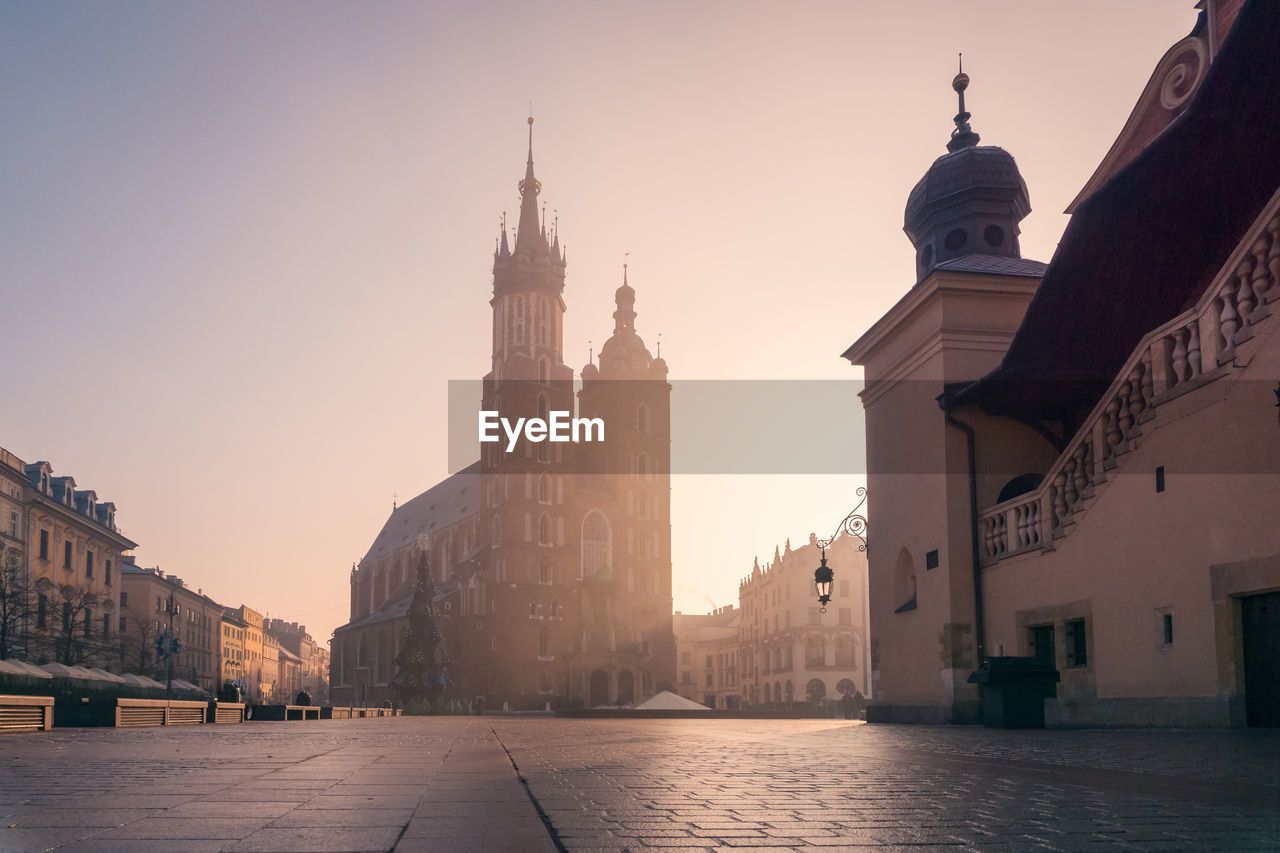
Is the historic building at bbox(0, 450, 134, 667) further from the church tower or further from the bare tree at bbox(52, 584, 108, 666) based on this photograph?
the church tower

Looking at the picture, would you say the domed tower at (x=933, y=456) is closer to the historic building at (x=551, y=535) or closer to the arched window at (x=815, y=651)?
the historic building at (x=551, y=535)

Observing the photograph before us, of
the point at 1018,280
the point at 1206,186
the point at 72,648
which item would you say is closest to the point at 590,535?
the point at 72,648

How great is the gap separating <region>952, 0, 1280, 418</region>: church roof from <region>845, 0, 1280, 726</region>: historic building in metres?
0.03

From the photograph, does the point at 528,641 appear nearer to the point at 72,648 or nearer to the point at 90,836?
the point at 72,648

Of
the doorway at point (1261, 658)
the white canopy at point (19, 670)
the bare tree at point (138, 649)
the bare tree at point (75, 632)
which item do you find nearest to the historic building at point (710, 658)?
the bare tree at point (138, 649)

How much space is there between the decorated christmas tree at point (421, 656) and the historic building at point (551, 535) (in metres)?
12.2

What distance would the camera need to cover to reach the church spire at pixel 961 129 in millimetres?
26984

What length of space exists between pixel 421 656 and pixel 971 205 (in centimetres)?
5090

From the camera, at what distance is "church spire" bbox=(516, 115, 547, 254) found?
92.4 metres

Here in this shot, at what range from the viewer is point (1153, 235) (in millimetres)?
15625

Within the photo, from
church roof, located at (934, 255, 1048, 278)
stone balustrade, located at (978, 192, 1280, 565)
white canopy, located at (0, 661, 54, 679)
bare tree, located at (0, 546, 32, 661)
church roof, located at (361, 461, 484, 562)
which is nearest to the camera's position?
stone balustrade, located at (978, 192, 1280, 565)

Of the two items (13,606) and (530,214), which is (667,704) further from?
(530,214)

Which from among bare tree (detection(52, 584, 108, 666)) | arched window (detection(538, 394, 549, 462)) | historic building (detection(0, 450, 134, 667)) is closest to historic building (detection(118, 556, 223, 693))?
historic building (detection(0, 450, 134, 667))

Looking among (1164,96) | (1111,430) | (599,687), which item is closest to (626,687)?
(599,687)
